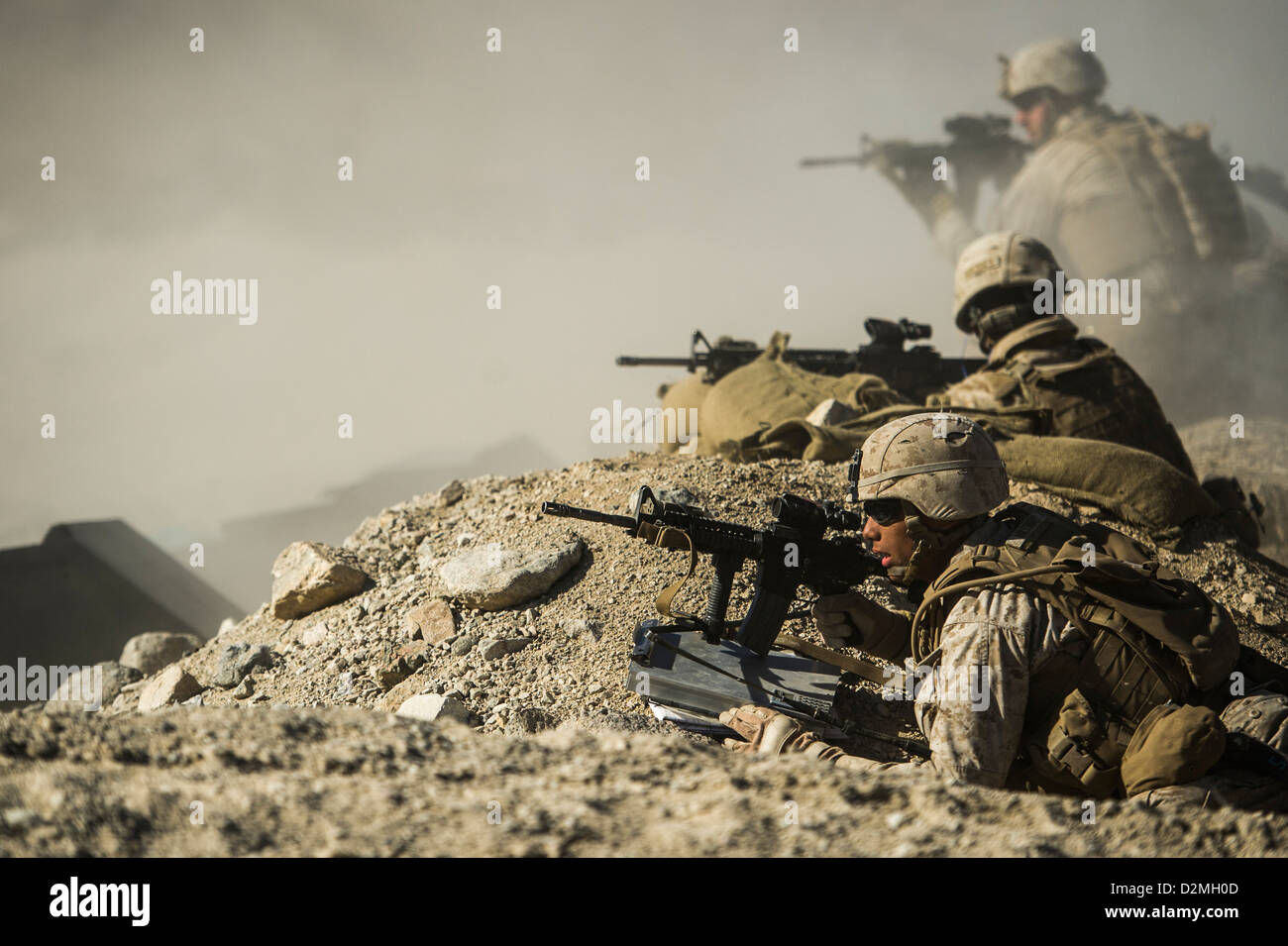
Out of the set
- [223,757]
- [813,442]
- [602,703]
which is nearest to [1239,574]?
[813,442]

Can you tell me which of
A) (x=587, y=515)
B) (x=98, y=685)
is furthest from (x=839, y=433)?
(x=98, y=685)

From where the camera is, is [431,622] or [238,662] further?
[238,662]

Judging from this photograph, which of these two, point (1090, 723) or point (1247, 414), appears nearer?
point (1090, 723)

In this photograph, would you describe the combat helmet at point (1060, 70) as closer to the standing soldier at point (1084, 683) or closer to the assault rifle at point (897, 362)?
the assault rifle at point (897, 362)

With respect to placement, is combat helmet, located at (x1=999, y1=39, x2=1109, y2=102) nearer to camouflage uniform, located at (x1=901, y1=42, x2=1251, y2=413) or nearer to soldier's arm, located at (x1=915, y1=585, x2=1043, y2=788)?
camouflage uniform, located at (x1=901, y1=42, x2=1251, y2=413)

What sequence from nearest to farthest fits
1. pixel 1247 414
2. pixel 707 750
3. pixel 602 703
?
pixel 707 750 < pixel 602 703 < pixel 1247 414

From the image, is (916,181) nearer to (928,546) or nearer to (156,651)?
(156,651)

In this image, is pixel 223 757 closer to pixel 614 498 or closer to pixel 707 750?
pixel 707 750

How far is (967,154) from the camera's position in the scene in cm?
3083

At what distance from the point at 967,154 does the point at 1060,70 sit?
4.68 metres

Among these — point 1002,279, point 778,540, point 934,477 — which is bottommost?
point 778,540

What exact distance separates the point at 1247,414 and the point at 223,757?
21343 mm
